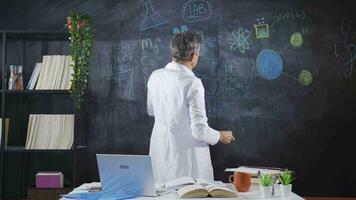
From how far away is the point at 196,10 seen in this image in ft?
15.5

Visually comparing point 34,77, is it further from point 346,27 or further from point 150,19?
point 346,27

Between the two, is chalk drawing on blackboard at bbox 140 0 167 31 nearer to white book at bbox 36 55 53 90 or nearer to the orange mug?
white book at bbox 36 55 53 90

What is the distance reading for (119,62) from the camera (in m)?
4.68

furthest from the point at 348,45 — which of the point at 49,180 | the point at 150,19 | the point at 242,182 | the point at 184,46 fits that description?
the point at 49,180

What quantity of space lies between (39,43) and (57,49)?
17 cm

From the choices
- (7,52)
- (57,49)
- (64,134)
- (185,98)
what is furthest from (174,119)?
(7,52)

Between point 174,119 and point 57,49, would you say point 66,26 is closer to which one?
point 57,49

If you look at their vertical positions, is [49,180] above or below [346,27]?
below

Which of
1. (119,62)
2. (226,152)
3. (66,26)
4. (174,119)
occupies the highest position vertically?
(66,26)

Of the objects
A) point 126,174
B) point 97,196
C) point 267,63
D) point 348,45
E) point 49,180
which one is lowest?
point 49,180

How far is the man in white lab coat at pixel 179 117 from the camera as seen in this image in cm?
348

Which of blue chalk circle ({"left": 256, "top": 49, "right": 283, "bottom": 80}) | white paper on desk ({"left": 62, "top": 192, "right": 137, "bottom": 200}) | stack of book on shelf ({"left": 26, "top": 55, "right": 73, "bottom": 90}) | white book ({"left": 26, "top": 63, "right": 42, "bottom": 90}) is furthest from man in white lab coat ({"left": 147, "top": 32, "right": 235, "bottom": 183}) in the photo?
white book ({"left": 26, "top": 63, "right": 42, "bottom": 90})

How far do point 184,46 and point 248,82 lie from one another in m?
1.33

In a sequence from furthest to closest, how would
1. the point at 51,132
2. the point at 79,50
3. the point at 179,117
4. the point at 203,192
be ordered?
the point at 51,132, the point at 79,50, the point at 179,117, the point at 203,192
